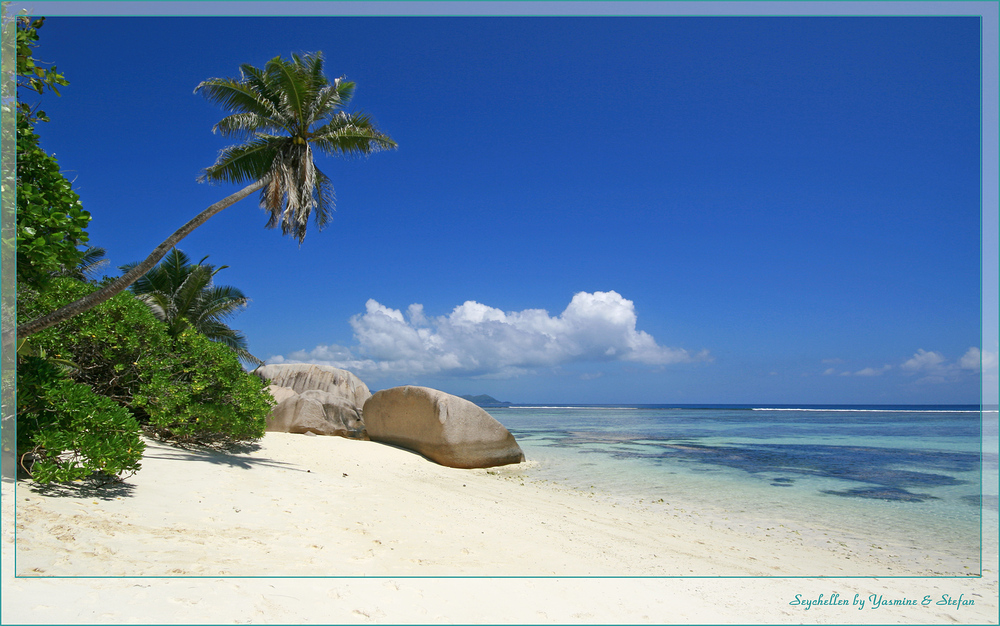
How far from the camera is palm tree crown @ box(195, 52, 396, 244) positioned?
1075 centimetres

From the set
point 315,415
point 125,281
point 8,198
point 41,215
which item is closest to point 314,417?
point 315,415

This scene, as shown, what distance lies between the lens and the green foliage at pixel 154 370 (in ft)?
24.7

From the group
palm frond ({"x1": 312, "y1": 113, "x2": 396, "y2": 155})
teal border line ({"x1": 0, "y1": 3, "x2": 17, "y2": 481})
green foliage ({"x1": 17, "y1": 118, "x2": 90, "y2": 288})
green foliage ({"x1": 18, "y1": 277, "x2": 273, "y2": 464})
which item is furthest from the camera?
palm frond ({"x1": 312, "y1": 113, "x2": 396, "y2": 155})

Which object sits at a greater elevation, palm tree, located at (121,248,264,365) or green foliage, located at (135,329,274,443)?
palm tree, located at (121,248,264,365)

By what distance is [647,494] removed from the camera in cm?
1046

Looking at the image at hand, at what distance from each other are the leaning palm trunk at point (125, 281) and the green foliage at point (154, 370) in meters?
1.09

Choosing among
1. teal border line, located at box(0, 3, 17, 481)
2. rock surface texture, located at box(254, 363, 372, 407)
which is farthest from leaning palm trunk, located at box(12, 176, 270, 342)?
rock surface texture, located at box(254, 363, 372, 407)

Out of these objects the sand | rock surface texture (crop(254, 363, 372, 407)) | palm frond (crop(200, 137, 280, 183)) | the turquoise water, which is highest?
palm frond (crop(200, 137, 280, 183))

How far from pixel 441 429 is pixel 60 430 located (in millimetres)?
8395

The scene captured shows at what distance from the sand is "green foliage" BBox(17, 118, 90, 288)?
2.12 meters

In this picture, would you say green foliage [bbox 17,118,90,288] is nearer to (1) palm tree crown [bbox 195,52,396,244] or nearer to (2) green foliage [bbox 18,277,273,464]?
(2) green foliage [bbox 18,277,273,464]

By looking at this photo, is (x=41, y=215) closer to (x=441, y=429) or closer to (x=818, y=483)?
(x=441, y=429)

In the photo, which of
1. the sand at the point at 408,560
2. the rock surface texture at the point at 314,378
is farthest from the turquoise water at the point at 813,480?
the rock surface texture at the point at 314,378

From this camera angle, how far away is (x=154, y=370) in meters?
8.50
